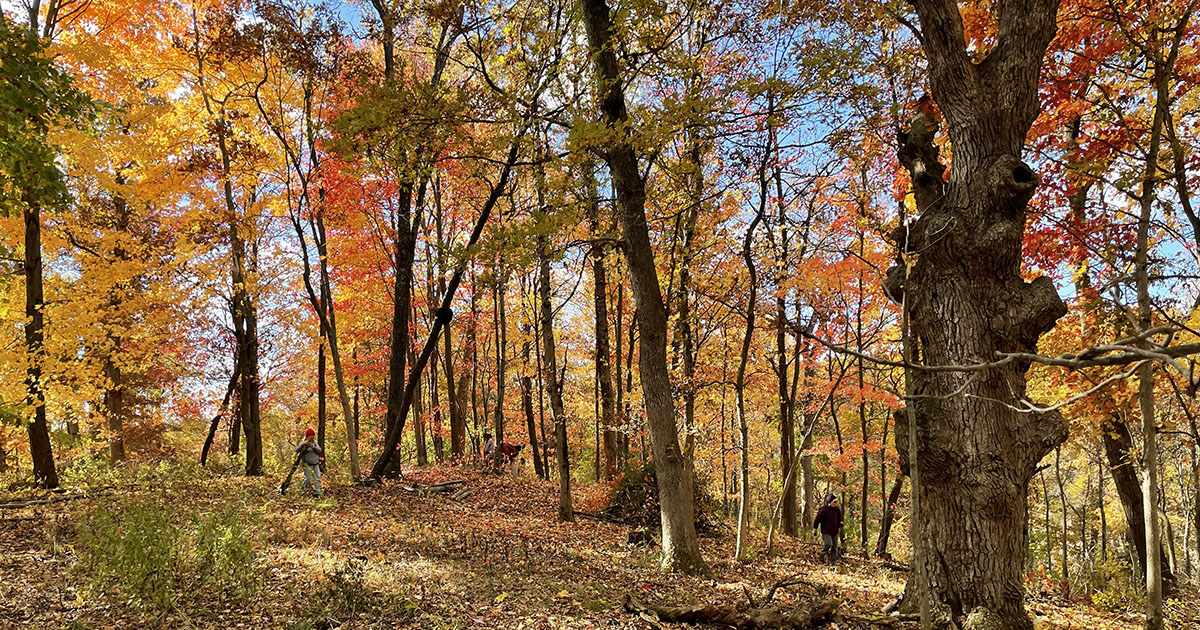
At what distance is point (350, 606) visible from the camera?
5.34 m

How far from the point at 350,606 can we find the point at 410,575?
120 centimetres

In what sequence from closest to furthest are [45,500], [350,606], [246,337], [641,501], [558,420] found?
[350,606]
[45,500]
[558,420]
[641,501]
[246,337]

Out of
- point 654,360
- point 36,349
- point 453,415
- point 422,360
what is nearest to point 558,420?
point 654,360

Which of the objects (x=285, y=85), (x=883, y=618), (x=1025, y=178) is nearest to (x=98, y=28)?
(x=285, y=85)

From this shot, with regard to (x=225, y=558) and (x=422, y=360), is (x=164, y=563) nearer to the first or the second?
(x=225, y=558)

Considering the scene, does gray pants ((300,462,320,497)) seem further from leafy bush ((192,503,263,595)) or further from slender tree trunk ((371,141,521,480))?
leafy bush ((192,503,263,595))

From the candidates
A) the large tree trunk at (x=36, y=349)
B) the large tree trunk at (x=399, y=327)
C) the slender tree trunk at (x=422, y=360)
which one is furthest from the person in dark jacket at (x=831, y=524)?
the large tree trunk at (x=36, y=349)

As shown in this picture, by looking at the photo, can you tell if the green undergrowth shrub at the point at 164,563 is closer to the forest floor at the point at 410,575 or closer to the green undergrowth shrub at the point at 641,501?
the forest floor at the point at 410,575

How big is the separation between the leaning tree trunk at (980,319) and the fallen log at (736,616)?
125 cm

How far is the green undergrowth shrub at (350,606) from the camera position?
16.6ft

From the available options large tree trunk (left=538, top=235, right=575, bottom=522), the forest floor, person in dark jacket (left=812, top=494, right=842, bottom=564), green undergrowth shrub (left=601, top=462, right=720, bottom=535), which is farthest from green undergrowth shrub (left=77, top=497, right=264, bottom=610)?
person in dark jacket (left=812, top=494, right=842, bottom=564)

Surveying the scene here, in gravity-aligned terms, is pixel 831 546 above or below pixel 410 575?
below

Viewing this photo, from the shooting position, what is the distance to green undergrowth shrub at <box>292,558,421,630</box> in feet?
16.6

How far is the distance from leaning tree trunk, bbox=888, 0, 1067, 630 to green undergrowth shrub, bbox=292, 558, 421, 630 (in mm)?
4610
